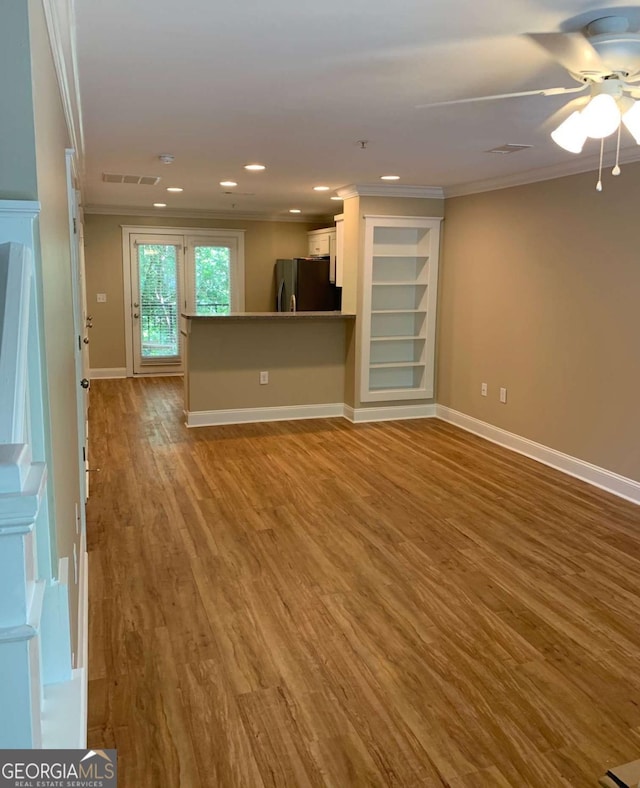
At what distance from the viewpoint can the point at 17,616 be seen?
0.73 meters

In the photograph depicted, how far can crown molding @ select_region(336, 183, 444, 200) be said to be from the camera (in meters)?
5.82

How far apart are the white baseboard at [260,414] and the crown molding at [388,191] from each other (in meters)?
2.10

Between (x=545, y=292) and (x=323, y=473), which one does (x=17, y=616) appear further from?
(x=545, y=292)

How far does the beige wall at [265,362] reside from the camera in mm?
6016

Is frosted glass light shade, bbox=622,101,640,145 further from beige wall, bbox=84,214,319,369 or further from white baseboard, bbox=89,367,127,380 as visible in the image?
white baseboard, bbox=89,367,127,380

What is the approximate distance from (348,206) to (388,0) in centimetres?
425

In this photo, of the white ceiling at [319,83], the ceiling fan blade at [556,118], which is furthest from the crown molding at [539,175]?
the ceiling fan blade at [556,118]

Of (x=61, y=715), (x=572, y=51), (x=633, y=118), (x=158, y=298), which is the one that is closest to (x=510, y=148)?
(x=572, y=51)

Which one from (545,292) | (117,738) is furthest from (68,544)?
(545,292)

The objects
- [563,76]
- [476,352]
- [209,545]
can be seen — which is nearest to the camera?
[563,76]

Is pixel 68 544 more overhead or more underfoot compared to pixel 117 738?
more overhead

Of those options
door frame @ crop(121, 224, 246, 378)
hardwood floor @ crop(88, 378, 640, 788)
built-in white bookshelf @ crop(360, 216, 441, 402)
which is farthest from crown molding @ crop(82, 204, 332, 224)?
hardwood floor @ crop(88, 378, 640, 788)

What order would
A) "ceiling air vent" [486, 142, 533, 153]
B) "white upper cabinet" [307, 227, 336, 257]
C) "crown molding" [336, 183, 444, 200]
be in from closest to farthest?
"ceiling air vent" [486, 142, 533, 153] < "crown molding" [336, 183, 444, 200] < "white upper cabinet" [307, 227, 336, 257]

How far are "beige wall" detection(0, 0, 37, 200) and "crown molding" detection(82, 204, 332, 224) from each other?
23.4 feet
